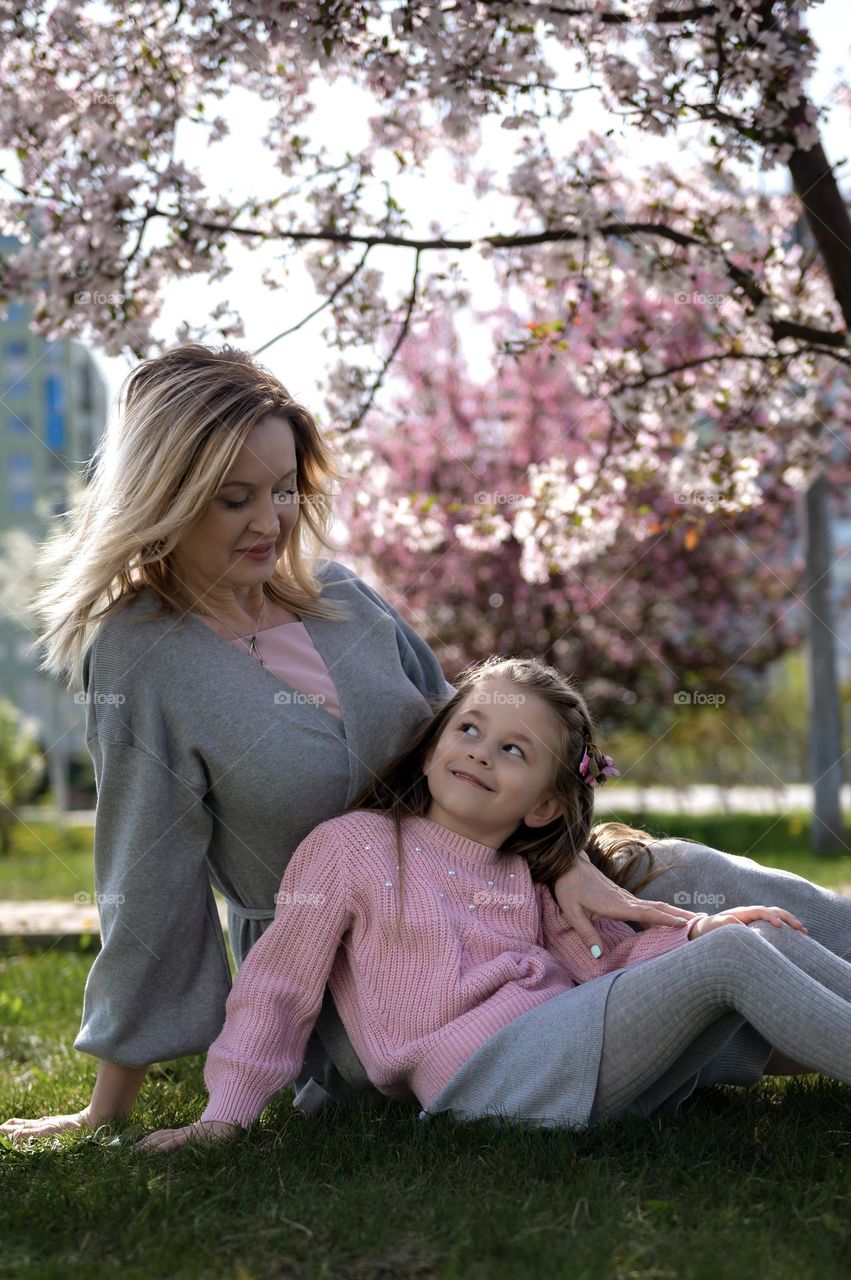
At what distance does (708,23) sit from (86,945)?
12.6 feet

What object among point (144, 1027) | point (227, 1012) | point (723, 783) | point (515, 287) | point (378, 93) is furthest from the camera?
point (723, 783)

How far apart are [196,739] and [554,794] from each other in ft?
2.34

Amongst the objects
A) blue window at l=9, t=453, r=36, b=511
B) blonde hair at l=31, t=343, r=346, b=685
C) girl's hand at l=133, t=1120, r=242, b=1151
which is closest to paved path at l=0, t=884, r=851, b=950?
blonde hair at l=31, t=343, r=346, b=685

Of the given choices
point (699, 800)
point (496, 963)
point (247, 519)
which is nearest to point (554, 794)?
point (496, 963)

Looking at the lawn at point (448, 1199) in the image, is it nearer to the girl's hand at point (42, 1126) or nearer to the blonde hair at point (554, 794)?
the girl's hand at point (42, 1126)

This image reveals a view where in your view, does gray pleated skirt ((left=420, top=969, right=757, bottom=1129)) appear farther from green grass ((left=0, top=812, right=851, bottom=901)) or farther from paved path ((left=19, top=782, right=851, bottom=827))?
paved path ((left=19, top=782, right=851, bottom=827))

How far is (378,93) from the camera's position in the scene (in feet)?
12.7

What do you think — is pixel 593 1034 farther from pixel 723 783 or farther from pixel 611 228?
pixel 723 783

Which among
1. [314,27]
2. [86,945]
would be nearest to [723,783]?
[86,945]

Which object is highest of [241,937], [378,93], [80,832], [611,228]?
[378,93]

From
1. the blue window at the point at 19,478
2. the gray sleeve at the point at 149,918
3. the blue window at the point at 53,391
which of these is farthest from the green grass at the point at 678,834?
the blue window at the point at 19,478

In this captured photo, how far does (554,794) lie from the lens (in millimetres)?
2658

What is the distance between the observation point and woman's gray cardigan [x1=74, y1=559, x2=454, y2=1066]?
263 centimetres

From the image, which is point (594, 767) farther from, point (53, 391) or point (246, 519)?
point (53, 391)
